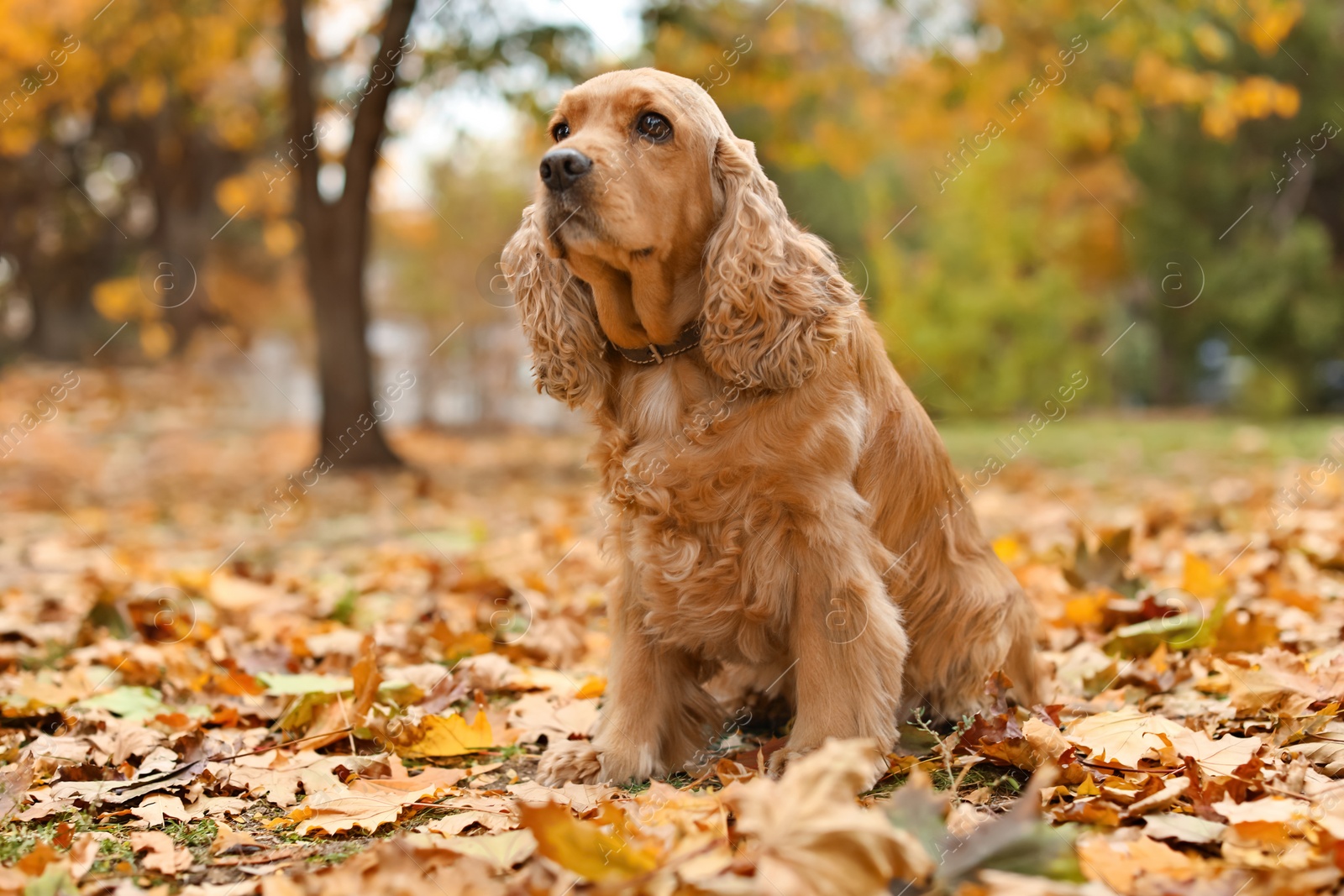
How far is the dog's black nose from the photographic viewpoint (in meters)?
2.32

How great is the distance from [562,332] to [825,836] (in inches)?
60.6

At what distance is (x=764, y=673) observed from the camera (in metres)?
2.71

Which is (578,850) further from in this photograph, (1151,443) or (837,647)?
(1151,443)

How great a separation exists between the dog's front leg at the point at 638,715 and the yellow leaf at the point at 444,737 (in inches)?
8.7

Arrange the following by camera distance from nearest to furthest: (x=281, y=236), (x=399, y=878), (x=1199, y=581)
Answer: (x=399, y=878)
(x=1199, y=581)
(x=281, y=236)

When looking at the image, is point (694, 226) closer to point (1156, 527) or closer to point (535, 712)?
point (535, 712)

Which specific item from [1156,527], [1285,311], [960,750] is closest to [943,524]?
[960,750]

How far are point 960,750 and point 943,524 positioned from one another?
573 millimetres

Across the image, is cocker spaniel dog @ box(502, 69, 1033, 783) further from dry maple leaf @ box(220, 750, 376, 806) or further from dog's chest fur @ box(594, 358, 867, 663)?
dry maple leaf @ box(220, 750, 376, 806)

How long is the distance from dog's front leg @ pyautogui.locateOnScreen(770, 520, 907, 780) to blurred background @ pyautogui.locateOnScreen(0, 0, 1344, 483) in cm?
79

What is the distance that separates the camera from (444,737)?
2.57 meters

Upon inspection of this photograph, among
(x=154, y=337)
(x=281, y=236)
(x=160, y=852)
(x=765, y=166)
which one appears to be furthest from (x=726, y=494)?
(x=154, y=337)

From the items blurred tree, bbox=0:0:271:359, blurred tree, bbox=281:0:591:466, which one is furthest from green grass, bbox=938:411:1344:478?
blurred tree, bbox=0:0:271:359

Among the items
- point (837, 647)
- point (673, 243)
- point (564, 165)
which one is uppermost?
point (564, 165)
